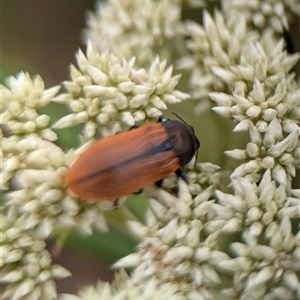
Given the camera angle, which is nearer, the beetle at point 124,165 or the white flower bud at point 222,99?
the beetle at point 124,165

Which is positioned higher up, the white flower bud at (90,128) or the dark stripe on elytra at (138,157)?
the white flower bud at (90,128)

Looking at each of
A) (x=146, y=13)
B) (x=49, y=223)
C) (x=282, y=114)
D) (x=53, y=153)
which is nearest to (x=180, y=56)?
(x=146, y=13)

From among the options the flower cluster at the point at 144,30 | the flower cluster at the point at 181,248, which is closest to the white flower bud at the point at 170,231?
the flower cluster at the point at 181,248

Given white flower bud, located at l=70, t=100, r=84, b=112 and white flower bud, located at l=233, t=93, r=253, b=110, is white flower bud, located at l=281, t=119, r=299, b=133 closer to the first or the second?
white flower bud, located at l=233, t=93, r=253, b=110

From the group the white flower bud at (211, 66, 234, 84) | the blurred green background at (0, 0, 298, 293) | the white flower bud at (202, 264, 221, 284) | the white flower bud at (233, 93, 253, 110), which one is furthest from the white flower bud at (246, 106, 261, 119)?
the blurred green background at (0, 0, 298, 293)

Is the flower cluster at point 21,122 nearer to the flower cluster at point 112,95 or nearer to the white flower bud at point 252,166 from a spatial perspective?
the flower cluster at point 112,95

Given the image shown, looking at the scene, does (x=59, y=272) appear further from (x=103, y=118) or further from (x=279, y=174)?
(x=279, y=174)

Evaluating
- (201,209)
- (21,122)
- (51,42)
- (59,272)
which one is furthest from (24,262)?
(51,42)
